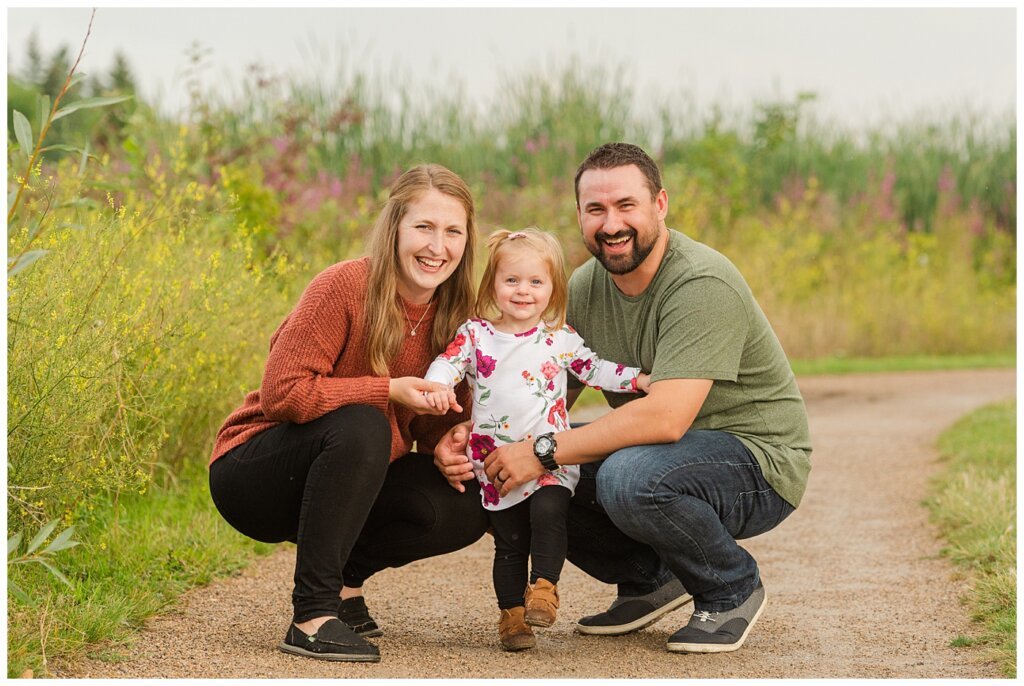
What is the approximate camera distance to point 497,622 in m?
3.97

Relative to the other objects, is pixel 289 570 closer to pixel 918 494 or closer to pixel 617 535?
pixel 617 535

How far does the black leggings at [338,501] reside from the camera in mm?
3375

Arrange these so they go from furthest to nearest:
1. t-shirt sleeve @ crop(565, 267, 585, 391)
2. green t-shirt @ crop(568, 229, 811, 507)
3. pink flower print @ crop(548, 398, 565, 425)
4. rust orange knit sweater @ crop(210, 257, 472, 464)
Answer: t-shirt sleeve @ crop(565, 267, 585, 391) → pink flower print @ crop(548, 398, 565, 425) → green t-shirt @ crop(568, 229, 811, 507) → rust orange knit sweater @ crop(210, 257, 472, 464)

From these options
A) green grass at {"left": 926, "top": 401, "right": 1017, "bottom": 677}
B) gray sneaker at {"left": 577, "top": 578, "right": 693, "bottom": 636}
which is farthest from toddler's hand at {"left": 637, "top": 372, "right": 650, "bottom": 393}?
green grass at {"left": 926, "top": 401, "right": 1017, "bottom": 677}

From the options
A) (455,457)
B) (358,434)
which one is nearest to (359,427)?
(358,434)

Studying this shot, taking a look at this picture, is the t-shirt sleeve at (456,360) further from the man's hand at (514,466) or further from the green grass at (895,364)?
the green grass at (895,364)

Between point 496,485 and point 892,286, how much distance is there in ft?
34.4

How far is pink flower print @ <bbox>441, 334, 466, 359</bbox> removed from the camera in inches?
144

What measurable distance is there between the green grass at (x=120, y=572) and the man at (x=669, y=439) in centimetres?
108

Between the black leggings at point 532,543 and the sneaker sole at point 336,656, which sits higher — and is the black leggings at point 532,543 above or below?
above

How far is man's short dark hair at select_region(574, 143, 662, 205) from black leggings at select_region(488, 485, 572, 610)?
1019mm

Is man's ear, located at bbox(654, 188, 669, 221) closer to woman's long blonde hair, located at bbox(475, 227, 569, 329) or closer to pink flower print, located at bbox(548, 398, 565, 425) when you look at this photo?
woman's long blonde hair, located at bbox(475, 227, 569, 329)

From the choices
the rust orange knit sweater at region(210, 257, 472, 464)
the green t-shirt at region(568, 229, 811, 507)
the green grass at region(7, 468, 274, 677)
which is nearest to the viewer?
the green grass at region(7, 468, 274, 677)

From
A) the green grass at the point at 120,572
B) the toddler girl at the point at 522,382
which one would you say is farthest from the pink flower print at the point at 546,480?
the green grass at the point at 120,572
